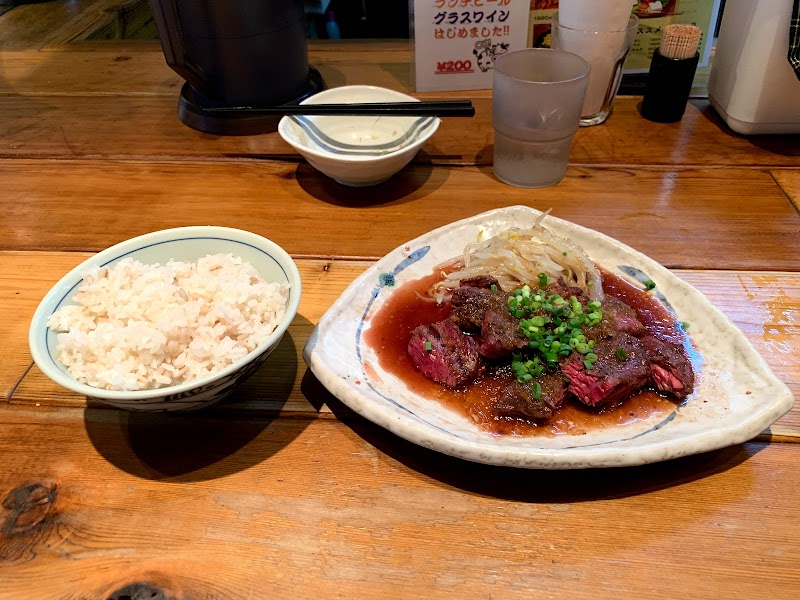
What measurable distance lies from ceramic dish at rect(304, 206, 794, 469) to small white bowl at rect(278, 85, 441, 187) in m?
0.54

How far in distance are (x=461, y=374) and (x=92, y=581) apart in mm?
898

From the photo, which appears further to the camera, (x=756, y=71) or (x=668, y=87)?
(x=668, y=87)

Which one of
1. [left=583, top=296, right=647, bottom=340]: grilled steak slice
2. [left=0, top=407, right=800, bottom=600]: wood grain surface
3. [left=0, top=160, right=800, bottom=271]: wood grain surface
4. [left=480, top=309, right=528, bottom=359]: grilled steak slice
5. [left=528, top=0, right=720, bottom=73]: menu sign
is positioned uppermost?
[left=528, top=0, right=720, bottom=73]: menu sign

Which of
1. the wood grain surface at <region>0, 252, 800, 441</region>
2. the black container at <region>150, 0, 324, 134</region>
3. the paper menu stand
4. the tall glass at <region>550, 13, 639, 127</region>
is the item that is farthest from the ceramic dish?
the paper menu stand

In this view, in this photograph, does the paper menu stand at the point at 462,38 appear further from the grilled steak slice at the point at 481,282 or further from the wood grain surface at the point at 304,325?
the grilled steak slice at the point at 481,282

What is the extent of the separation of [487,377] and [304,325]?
0.57 metres

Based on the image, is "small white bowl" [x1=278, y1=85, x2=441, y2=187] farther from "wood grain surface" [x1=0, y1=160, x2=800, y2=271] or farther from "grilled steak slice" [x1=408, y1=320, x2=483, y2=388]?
"grilled steak slice" [x1=408, y1=320, x2=483, y2=388]

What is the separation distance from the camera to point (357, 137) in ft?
8.29

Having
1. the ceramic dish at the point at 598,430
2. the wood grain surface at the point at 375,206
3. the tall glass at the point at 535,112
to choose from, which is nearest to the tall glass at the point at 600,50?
the tall glass at the point at 535,112

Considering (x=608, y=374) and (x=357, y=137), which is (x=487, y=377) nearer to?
(x=608, y=374)

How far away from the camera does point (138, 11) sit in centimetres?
425

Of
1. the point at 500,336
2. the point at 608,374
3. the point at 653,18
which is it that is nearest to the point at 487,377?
the point at 500,336

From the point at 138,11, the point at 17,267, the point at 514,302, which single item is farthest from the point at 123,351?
the point at 138,11

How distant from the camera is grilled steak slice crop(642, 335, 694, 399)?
1424 mm
